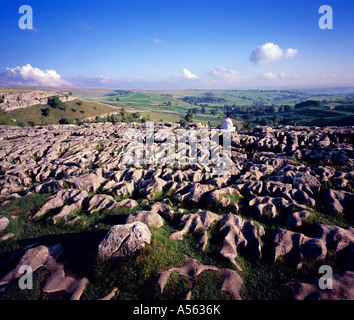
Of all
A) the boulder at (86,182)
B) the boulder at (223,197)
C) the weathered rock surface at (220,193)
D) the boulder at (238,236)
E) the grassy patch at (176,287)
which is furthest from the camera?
the boulder at (86,182)

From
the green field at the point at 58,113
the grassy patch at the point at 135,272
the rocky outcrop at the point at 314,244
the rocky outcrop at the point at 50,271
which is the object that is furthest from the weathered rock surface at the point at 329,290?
the green field at the point at 58,113

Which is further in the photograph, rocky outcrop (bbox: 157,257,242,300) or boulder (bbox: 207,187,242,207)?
boulder (bbox: 207,187,242,207)

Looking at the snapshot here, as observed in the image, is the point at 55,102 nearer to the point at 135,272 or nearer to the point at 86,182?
the point at 86,182

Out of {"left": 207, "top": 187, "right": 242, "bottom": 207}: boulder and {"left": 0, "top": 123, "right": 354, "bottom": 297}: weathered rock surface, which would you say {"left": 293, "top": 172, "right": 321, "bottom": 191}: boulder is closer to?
{"left": 0, "top": 123, "right": 354, "bottom": 297}: weathered rock surface

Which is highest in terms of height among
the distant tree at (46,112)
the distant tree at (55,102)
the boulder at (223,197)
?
the distant tree at (55,102)

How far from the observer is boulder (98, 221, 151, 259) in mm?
9625

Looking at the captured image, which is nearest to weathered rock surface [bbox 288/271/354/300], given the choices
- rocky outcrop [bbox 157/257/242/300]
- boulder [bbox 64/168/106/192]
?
rocky outcrop [bbox 157/257/242/300]

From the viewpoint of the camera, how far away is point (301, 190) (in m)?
15.8

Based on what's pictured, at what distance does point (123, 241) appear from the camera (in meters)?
9.90

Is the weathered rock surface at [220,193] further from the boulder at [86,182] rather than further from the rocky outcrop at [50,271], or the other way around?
the rocky outcrop at [50,271]

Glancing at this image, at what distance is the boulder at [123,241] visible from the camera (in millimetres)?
9625

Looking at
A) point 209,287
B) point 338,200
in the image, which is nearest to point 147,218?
point 209,287
